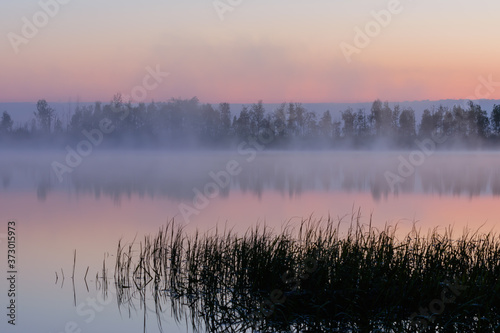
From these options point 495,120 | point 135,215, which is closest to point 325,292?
point 135,215

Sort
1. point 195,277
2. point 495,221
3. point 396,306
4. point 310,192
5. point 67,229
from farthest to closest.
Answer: point 310,192, point 495,221, point 67,229, point 195,277, point 396,306

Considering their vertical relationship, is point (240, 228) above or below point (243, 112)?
below

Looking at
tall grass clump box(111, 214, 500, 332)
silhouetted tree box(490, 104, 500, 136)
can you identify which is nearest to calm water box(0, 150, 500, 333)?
tall grass clump box(111, 214, 500, 332)

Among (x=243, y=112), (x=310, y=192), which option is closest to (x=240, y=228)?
(x=310, y=192)

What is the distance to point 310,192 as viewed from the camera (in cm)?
3591

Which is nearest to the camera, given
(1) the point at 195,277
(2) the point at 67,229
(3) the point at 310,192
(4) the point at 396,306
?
(4) the point at 396,306

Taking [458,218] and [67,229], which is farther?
[458,218]

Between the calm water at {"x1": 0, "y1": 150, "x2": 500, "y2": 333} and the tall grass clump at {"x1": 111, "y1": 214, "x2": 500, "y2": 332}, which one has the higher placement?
the tall grass clump at {"x1": 111, "y1": 214, "x2": 500, "y2": 332}

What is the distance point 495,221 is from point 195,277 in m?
16.2

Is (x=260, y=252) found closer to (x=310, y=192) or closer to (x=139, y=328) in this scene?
(x=139, y=328)

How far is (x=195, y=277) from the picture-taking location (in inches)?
376

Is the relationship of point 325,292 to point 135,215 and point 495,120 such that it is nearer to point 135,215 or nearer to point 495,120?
point 135,215

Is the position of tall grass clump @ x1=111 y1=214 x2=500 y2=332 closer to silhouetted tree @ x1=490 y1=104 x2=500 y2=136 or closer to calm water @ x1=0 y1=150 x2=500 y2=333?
calm water @ x1=0 y1=150 x2=500 y2=333

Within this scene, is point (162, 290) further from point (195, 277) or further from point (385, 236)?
point (385, 236)
